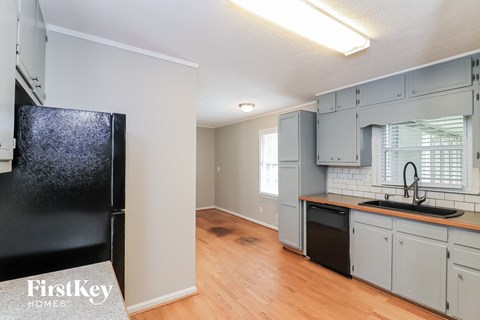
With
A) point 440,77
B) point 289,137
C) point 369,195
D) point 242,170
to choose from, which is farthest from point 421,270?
point 242,170

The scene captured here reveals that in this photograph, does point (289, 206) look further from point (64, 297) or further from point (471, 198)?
point (64, 297)

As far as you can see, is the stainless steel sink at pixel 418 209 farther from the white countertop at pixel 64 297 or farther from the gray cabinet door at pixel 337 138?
the white countertop at pixel 64 297

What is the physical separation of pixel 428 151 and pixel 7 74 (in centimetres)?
362

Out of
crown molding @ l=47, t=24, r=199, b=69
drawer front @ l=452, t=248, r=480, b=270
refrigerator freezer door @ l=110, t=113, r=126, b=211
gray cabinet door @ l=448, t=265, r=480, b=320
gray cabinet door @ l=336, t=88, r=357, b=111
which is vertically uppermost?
crown molding @ l=47, t=24, r=199, b=69

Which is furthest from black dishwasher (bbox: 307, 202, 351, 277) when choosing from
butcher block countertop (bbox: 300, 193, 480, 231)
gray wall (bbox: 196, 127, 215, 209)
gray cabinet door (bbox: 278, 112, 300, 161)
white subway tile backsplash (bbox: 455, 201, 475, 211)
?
gray wall (bbox: 196, 127, 215, 209)

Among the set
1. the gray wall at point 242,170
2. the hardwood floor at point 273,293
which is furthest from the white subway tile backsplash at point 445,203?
the gray wall at point 242,170

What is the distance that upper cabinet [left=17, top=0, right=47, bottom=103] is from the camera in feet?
3.81

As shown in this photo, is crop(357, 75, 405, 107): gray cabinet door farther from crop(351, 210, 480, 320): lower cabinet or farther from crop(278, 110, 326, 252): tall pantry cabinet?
crop(351, 210, 480, 320): lower cabinet

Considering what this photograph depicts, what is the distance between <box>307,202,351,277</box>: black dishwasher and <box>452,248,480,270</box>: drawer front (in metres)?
0.99

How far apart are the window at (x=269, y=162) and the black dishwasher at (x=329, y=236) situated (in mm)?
1655

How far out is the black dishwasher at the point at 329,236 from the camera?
2916 millimetres

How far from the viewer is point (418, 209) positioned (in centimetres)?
266

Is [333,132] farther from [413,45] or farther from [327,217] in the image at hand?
[413,45]

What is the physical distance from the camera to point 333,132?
3396 mm
